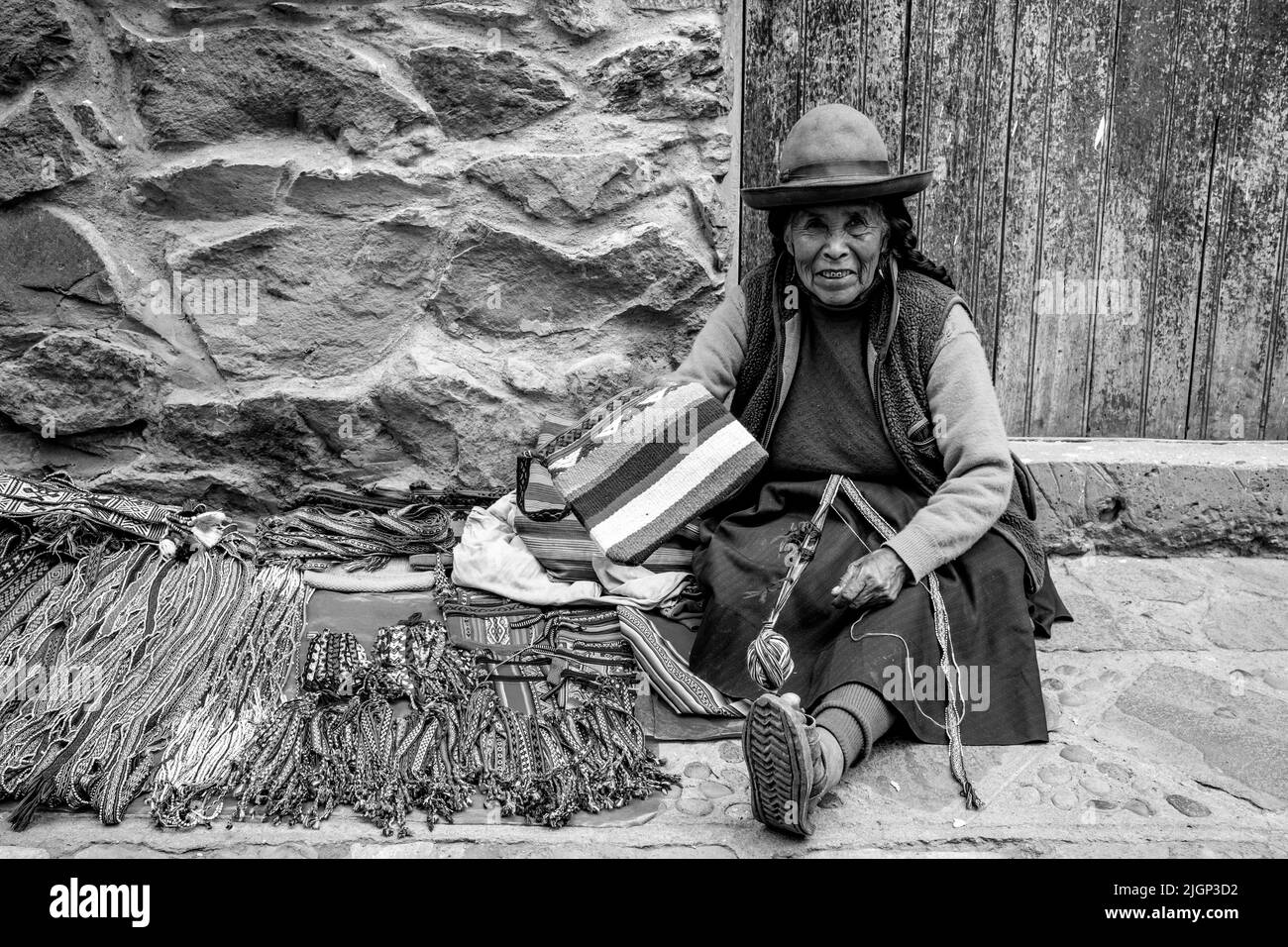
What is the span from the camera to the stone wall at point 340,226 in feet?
10.3

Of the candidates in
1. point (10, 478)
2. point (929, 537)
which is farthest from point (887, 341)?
point (10, 478)

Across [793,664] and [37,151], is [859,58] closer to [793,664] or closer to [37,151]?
[793,664]

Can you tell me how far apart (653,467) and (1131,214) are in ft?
5.67

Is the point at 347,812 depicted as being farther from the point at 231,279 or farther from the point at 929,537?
the point at 231,279

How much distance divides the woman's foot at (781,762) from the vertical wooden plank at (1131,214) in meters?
2.01

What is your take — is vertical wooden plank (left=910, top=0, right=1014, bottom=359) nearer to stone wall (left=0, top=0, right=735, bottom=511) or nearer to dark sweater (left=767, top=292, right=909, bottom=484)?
stone wall (left=0, top=0, right=735, bottom=511)

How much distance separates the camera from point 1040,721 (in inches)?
95.3

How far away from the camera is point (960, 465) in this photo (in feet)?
8.41

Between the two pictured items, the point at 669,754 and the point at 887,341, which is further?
the point at 887,341

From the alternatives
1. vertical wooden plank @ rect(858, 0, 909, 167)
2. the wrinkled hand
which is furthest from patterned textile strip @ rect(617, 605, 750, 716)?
vertical wooden plank @ rect(858, 0, 909, 167)

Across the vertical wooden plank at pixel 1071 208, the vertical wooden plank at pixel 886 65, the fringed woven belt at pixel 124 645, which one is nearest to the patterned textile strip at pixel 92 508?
the fringed woven belt at pixel 124 645

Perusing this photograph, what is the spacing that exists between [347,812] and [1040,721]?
56.7 inches

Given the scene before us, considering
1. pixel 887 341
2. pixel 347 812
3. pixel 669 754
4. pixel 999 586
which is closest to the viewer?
pixel 347 812

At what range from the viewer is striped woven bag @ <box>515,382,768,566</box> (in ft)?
9.13
